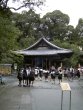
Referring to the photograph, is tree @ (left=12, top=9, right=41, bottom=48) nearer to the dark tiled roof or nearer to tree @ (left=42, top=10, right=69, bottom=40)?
tree @ (left=42, top=10, right=69, bottom=40)

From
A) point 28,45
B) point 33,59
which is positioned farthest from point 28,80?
point 28,45

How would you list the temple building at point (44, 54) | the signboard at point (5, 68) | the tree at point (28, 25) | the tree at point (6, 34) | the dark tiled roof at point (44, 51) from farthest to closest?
the tree at point (28, 25) < the temple building at point (44, 54) < the dark tiled roof at point (44, 51) < the signboard at point (5, 68) < the tree at point (6, 34)

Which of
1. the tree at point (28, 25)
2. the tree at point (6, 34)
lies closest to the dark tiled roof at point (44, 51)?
the tree at point (28, 25)

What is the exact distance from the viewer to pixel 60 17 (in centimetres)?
10081

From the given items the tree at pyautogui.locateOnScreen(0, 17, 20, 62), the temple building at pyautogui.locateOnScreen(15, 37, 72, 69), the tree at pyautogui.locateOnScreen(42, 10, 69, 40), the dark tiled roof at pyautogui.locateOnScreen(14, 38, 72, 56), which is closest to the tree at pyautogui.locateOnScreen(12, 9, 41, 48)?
the tree at pyautogui.locateOnScreen(42, 10, 69, 40)

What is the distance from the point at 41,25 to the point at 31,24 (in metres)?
4.95

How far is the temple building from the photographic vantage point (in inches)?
3056

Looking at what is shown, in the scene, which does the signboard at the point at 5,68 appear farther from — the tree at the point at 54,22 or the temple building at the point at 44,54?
the tree at the point at 54,22

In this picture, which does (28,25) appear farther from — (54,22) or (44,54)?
(44,54)

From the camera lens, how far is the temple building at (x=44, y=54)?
77.6 m

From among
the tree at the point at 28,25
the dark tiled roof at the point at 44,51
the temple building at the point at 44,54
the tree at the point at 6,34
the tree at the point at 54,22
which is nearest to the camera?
the tree at the point at 6,34

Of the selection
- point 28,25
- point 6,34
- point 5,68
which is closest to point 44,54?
point 28,25

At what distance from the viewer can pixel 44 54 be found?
77375 millimetres

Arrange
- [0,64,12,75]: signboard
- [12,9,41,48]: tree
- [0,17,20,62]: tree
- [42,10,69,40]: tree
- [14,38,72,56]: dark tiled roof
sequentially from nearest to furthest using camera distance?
[0,17,20,62]: tree < [0,64,12,75]: signboard < [14,38,72,56]: dark tiled roof < [12,9,41,48]: tree < [42,10,69,40]: tree
